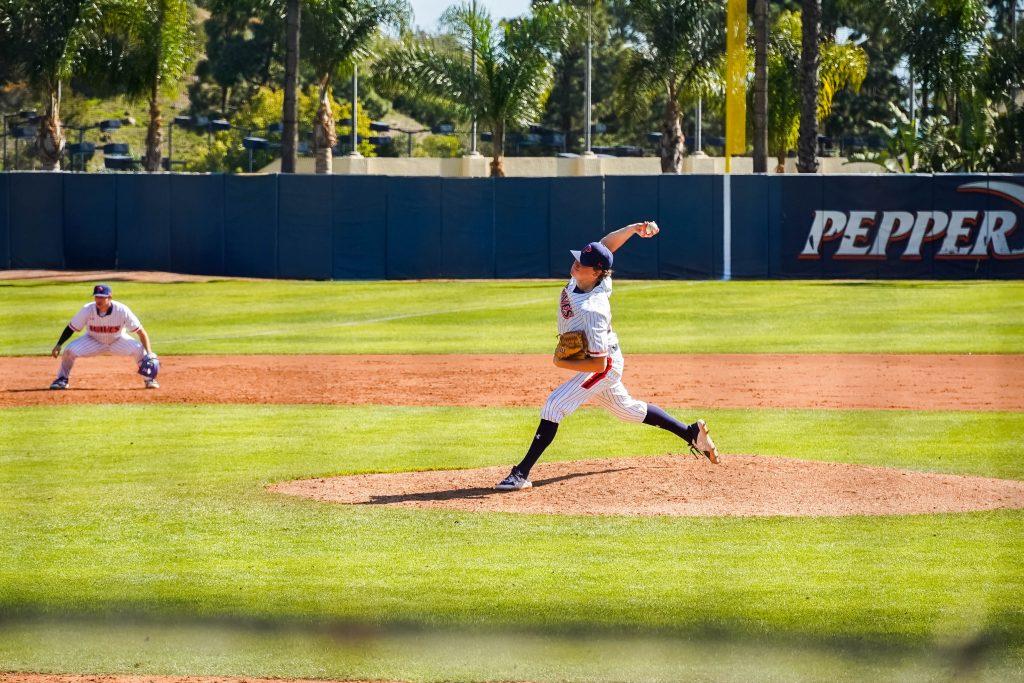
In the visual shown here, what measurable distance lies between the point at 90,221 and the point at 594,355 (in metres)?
27.4

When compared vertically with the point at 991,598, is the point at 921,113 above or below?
above

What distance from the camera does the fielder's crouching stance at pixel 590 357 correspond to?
31.2ft

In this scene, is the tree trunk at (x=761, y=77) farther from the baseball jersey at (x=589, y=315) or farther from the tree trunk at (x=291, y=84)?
the baseball jersey at (x=589, y=315)

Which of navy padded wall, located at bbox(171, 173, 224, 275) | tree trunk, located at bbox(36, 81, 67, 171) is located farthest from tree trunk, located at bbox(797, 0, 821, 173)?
tree trunk, located at bbox(36, 81, 67, 171)

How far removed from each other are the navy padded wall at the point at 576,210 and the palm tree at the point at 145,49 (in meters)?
14.8

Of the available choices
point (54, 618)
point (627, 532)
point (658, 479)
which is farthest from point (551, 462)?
point (54, 618)

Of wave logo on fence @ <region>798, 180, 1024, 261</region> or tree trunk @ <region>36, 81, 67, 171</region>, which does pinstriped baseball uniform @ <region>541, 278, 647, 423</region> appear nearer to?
wave logo on fence @ <region>798, 180, 1024, 261</region>

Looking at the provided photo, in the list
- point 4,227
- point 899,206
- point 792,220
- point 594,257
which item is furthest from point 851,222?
point 594,257

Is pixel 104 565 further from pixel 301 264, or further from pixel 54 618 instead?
pixel 301 264

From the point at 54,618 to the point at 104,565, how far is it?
96 cm

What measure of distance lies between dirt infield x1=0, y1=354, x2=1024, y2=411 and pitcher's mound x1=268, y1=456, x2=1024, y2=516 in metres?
5.02

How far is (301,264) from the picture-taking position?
112 feet

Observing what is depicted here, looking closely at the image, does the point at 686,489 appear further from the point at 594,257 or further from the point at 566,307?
the point at 594,257

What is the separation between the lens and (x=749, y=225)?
33.4 m
